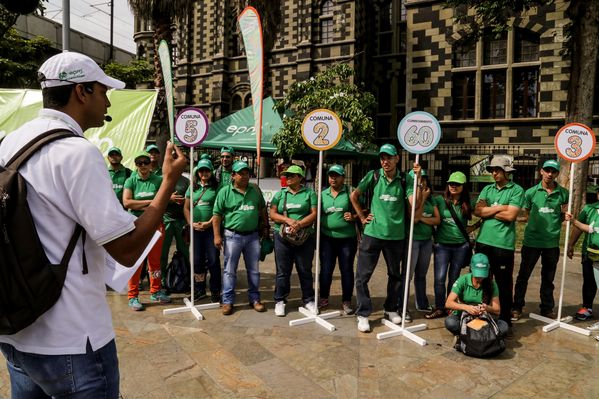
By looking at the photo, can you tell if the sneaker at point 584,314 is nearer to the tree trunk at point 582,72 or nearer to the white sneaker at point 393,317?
the white sneaker at point 393,317

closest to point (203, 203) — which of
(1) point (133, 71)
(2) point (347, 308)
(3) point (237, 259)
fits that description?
(3) point (237, 259)

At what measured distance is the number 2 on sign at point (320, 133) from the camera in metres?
5.63

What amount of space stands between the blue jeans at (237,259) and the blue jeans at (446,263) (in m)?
2.35

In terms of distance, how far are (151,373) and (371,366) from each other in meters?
1.99

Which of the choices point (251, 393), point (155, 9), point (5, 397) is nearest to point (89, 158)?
point (251, 393)

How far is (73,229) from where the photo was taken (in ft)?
4.95

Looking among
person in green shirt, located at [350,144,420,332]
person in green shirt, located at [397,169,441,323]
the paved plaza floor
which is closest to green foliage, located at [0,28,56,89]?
the paved plaza floor

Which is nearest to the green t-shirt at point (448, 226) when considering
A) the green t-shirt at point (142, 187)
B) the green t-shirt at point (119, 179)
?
the green t-shirt at point (142, 187)

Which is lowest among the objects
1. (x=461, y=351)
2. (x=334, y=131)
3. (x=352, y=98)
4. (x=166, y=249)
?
(x=461, y=351)

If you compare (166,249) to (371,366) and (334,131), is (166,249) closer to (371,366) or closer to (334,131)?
(334,131)

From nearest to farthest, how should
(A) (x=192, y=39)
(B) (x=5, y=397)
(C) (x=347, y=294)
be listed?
(B) (x=5, y=397) → (C) (x=347, y=294) → (A) (x=192, y=39)

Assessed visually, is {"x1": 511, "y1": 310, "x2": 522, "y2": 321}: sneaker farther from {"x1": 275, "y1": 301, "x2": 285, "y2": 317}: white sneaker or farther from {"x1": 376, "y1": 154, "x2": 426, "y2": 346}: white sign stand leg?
{"x1": 275, "y1": 301, "x2": 285, "y2": 317}: white sneaker

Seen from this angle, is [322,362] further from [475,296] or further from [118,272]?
[118,272]

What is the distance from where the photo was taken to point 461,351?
452 centimetres
